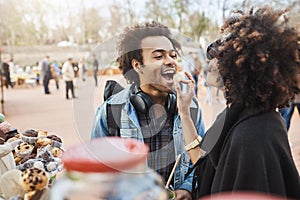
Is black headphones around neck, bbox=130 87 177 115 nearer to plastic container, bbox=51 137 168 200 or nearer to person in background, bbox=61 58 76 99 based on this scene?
plastic container, bbox=51 137 168 200

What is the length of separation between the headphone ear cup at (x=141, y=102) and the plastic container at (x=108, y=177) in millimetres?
952

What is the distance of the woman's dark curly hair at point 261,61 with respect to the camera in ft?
3.75

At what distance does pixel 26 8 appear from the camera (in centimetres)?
Answer: 2595

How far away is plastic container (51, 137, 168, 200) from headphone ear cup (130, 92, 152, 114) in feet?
3.12

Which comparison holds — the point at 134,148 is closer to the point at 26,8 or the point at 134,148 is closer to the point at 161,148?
the point at 161,148

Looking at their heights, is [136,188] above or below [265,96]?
below

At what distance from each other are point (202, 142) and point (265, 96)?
0.36 metres

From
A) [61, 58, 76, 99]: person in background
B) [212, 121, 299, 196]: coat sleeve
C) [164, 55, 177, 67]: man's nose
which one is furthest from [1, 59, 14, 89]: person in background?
[212, 121, 299, 196]: coat sleeve

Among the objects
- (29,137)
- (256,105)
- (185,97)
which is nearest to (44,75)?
(29,137)

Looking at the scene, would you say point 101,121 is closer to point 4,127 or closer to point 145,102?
point 145,102

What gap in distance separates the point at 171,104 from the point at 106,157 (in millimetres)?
1032

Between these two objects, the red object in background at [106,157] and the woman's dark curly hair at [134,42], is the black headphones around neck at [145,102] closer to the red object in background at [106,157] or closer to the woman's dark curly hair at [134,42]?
the woman's dark curly hair at [134,42]

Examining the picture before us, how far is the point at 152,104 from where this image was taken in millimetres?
1673

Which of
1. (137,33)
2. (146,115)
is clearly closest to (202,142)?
(146,115)
